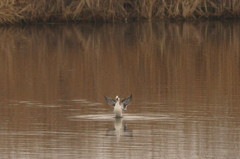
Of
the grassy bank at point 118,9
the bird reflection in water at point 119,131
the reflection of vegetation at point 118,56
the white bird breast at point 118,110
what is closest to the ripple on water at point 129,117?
the white bird breast at point 118,110

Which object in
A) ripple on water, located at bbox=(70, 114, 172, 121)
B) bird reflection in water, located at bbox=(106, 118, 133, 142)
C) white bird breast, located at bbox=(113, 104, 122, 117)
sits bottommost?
bird reflection in water, located at bbox=(106, 118, 133, 142)

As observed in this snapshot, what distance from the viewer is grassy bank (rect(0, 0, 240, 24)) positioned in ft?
113

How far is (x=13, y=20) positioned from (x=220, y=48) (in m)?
10.8

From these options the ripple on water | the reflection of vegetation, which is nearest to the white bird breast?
the ripple on water

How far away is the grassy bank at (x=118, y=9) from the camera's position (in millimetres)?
34594

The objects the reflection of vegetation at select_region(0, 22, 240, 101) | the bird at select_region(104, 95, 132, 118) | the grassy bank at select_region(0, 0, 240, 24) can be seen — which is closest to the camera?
the bird at select_region(104, 95, 132, 118)

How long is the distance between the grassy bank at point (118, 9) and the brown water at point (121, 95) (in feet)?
15.6

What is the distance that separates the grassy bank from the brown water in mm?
4756

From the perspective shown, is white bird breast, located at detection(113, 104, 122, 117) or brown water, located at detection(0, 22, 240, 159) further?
white bird breast, located at detection(113, 104, 122, 117)

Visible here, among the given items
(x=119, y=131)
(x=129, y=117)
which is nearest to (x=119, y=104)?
(x=129, y=117)

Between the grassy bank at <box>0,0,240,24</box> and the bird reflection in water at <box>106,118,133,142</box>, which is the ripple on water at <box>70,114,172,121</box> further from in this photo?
the grassy bank at <box>0,0,240,24</box>

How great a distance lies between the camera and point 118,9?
116 feet

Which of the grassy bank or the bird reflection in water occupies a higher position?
the grassy bank

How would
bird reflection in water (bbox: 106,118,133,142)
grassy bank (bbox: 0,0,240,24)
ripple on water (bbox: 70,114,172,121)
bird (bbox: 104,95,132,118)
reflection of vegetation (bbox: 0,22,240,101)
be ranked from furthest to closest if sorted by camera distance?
grassy bank (bbox: 0,0,240,24)
reflection of vegetation (bbox: 0,22,240,101)
ripple on water (bbox: 70,114,172,121)
bird (bbox: 104,95,132,118)
bird reflection in water (bbox: 106,118,133,142)
